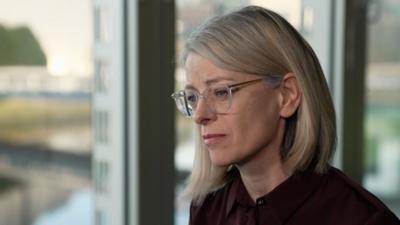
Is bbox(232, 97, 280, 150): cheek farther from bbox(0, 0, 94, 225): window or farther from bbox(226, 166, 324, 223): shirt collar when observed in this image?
bbox(0, 0, 94, 225): window

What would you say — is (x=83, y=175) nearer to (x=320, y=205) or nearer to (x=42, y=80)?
(x=42, y=80)

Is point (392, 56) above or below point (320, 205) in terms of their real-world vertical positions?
above

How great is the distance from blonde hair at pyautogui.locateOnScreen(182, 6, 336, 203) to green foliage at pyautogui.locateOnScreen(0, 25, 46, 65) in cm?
124

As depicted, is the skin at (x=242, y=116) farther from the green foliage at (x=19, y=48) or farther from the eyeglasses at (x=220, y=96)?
the green foliage at (x=19, y=48)

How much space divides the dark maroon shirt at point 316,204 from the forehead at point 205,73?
255 millimetres

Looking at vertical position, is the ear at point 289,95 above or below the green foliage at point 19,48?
below

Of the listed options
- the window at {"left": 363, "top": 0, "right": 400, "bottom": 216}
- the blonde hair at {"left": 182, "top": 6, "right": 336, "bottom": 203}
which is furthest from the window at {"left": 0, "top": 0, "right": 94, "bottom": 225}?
the window at {"left": 363, "top": 0, "right": 400, "bottom": 216}

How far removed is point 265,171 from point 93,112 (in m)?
1.45

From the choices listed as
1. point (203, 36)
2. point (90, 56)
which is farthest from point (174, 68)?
point (203, 36)

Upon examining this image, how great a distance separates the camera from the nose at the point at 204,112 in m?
1.22

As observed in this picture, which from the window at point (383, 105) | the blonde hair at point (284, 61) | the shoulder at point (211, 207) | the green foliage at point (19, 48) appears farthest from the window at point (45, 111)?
the window at point (383, 105)

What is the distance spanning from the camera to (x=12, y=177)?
2.44m

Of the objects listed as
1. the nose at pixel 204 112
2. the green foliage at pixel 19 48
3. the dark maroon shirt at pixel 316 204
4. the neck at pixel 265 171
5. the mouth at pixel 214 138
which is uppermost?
the green foliage at pixel 19 48

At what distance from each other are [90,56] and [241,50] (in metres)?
1.47
